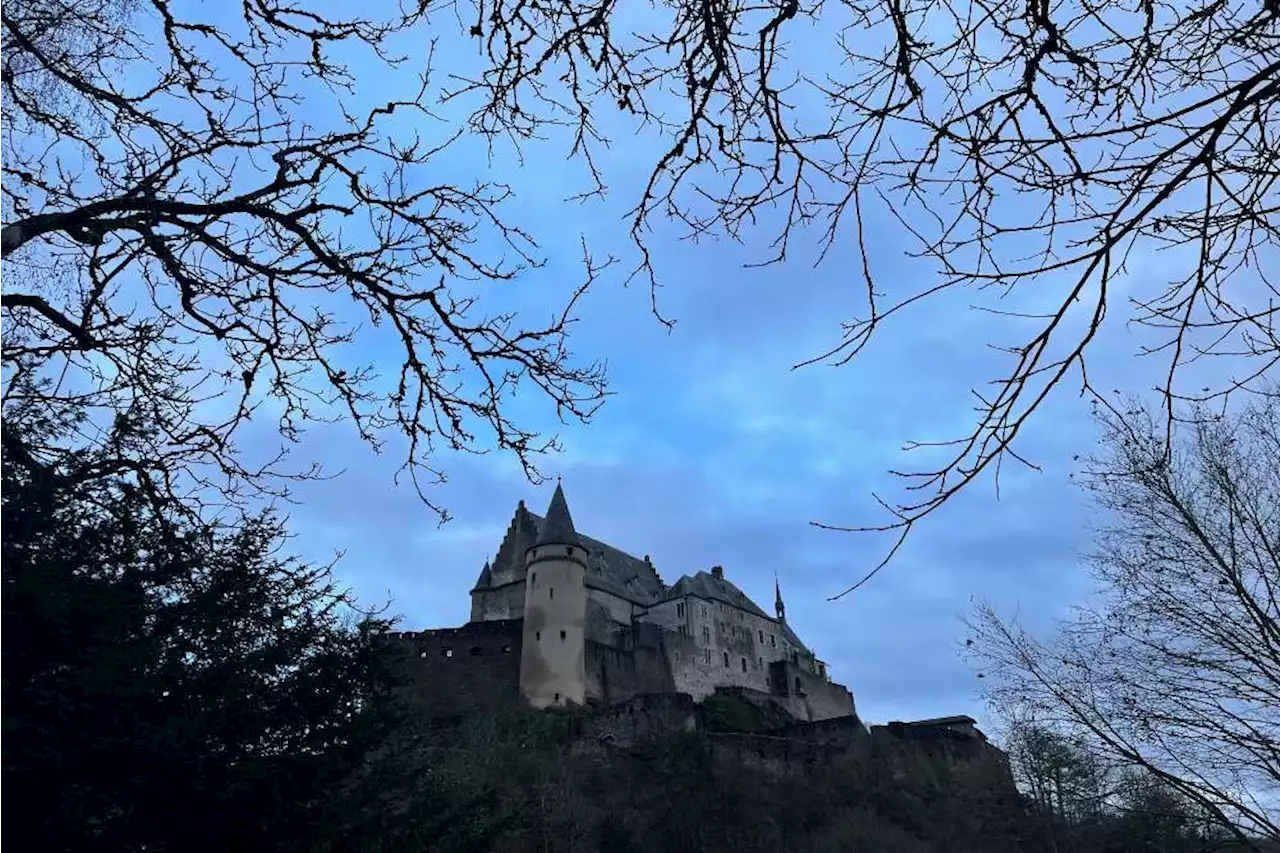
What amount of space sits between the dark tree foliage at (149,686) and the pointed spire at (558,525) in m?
39.3

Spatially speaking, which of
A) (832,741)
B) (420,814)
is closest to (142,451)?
(420,814)

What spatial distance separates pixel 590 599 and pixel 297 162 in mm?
47759

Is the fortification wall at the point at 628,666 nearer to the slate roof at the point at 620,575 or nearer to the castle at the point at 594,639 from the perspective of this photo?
the castle at the point at 594,639

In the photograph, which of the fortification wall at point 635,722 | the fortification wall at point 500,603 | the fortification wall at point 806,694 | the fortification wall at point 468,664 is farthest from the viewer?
the fortification wall at point 806,694

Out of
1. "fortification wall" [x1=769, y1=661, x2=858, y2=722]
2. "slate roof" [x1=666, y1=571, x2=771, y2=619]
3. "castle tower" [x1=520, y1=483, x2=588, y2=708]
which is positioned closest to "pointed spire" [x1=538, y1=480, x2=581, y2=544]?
"castle tower" [x1=520, y1=483, x2=588, y2=708]

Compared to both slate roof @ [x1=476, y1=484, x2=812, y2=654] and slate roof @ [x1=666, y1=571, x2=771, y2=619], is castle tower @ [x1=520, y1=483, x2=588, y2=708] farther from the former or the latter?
slate roof @ [x1=666, y1=571, x2=771, y2=619]

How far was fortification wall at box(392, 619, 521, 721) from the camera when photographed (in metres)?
42.7

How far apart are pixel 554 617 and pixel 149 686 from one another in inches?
1535

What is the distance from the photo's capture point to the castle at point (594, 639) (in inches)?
1735

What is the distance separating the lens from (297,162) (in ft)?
16.9

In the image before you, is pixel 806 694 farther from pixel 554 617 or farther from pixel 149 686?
pixel 149 686

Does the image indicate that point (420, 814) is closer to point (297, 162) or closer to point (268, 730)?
point (268, 730)

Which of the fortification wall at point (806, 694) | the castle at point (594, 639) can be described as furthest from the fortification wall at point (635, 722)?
the fortification wall at point (806, 694)

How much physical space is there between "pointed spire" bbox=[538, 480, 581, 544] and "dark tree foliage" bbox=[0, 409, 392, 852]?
3933 cm
